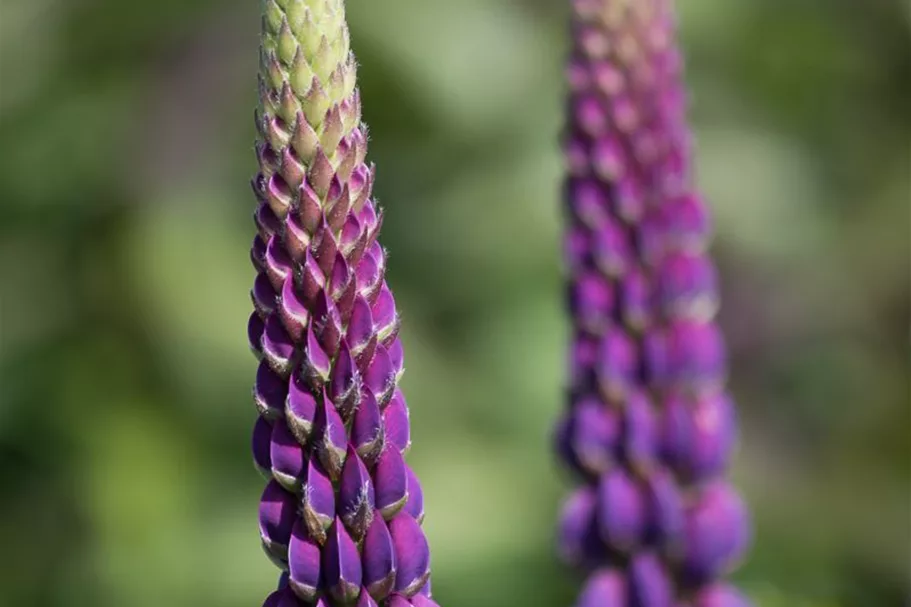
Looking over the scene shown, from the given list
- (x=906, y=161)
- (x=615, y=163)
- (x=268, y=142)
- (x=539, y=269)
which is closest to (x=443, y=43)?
(x=539, y=269)

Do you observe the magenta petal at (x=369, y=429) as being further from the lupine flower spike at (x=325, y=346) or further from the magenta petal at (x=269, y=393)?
the magenta petal at (x=269, y=393)

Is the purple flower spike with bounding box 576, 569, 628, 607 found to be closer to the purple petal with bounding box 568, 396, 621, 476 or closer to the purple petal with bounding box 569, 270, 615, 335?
the purple petal with bounding box 568, 396, 621, 476

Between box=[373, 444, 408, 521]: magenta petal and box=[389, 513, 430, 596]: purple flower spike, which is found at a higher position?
box=[373, 444, 408, 521]: magenta petal

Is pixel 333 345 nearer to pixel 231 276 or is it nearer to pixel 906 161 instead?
pixel 231 276

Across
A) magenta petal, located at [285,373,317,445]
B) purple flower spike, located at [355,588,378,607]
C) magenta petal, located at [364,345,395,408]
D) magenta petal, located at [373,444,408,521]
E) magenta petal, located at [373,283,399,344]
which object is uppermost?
magenta petal, located at [373,283,399,344]

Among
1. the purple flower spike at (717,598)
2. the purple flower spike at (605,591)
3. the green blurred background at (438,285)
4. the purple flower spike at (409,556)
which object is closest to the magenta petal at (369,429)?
the purple flower spike at (409,556)

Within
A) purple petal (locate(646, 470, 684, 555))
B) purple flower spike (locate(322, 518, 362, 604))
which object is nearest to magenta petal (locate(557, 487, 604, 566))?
purple petal (locate(646, 470, 684, 555))
